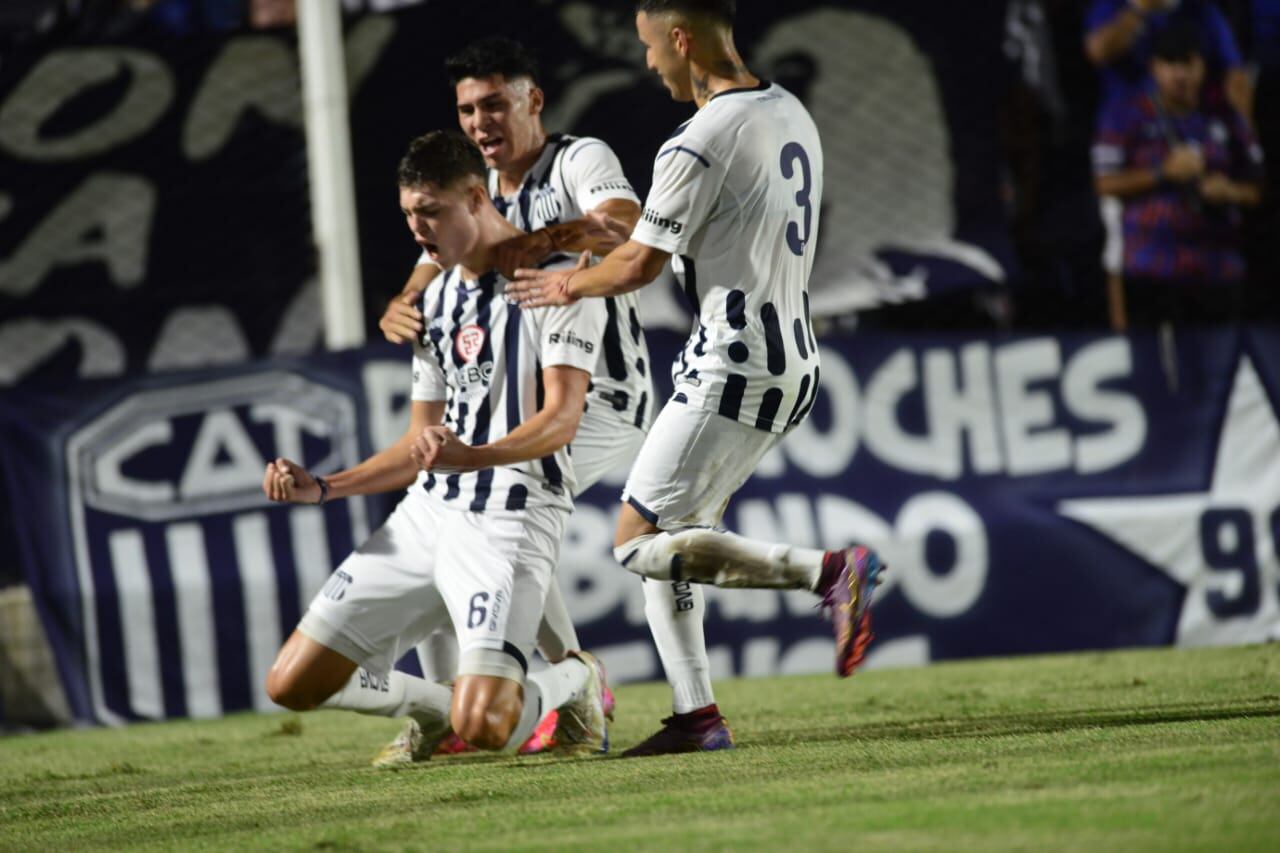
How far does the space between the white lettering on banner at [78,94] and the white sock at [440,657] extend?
442 cm

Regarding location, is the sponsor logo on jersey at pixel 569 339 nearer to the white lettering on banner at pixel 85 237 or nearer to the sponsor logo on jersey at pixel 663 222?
the sponsor logo on jersey at pixel 663 222

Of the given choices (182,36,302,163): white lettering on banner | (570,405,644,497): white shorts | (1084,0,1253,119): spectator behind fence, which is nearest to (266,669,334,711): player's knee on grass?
(570,405,644,497): white shorts

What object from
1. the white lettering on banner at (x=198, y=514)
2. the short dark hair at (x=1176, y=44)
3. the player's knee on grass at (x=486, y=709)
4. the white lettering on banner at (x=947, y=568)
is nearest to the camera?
the player's knee on grass at (x=486, y=709)

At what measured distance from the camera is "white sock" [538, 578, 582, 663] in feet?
15.8

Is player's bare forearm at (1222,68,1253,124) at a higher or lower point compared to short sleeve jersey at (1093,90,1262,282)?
higher

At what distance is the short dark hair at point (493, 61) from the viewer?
15.8ft

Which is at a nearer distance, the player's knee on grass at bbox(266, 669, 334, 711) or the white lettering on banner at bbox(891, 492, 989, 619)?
the player's knee on grass at bbox(266, 669, 334, 711)

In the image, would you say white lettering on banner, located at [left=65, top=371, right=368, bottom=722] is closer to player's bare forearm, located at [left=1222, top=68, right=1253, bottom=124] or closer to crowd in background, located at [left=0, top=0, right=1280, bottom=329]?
crowd in background, located at [left=0, top=0, right=1280, bottom=329]

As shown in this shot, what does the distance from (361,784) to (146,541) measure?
11.4 ft

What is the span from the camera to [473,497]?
14.3 feet

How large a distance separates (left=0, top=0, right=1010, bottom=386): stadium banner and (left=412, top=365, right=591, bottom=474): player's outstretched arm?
12.9 feet

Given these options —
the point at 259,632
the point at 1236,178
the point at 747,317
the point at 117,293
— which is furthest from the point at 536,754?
the point at 1236,178

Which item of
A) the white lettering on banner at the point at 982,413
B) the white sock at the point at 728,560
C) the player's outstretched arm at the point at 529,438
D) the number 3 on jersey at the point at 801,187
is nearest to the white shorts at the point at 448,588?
the player's outstretched arm at the point at 529,438

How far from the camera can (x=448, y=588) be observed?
4246 mm
